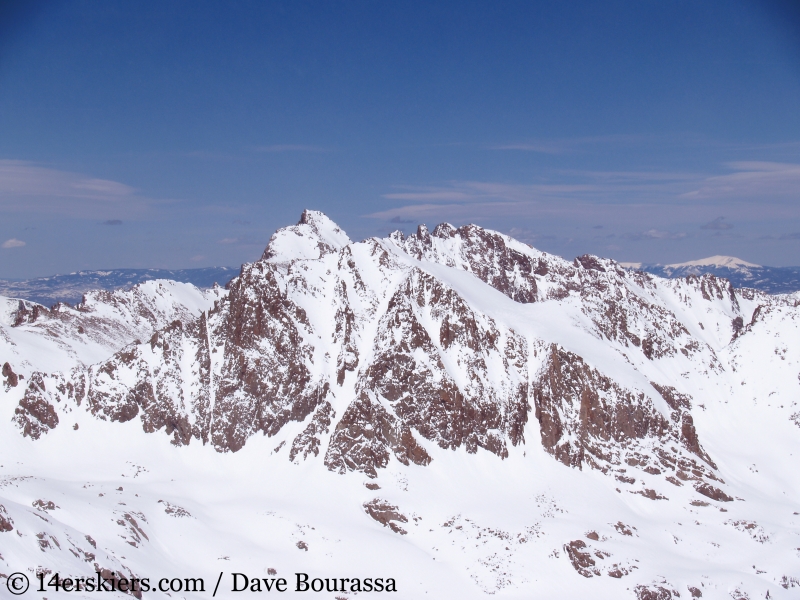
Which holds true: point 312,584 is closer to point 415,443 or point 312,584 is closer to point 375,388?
point 415,443

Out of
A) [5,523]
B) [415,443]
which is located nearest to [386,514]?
[415,443]

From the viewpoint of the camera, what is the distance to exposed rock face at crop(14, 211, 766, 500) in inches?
5359

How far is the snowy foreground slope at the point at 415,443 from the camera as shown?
99500 millimetres

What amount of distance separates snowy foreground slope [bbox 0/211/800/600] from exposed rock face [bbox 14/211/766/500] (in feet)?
1.66

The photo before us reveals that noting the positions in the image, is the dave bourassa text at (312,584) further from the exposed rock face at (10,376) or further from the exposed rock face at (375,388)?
the exposed rock face at (10,376)

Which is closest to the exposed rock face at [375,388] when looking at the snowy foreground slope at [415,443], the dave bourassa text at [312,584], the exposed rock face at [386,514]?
the snowy foreground slope at [415,443]

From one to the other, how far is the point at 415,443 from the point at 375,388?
1635cm

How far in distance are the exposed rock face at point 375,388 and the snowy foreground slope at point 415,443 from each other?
507mm

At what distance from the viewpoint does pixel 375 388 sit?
14000 cm

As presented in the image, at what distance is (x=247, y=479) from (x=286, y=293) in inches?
2002

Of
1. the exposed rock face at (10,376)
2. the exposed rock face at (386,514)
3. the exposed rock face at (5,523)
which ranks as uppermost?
the exposed rock face at (10,376)

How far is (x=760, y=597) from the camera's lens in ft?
305

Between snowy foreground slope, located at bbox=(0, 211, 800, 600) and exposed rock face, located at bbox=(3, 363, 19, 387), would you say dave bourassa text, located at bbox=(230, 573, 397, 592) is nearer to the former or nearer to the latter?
snowy foreground slope, located at bbox=(0, 211, 800, 600)

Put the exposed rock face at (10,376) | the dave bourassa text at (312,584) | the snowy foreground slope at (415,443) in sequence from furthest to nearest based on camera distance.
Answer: the exposed rock face at (10,376), the snowy foreground slope at (415,443), the dave bourassa text at (312,584)
